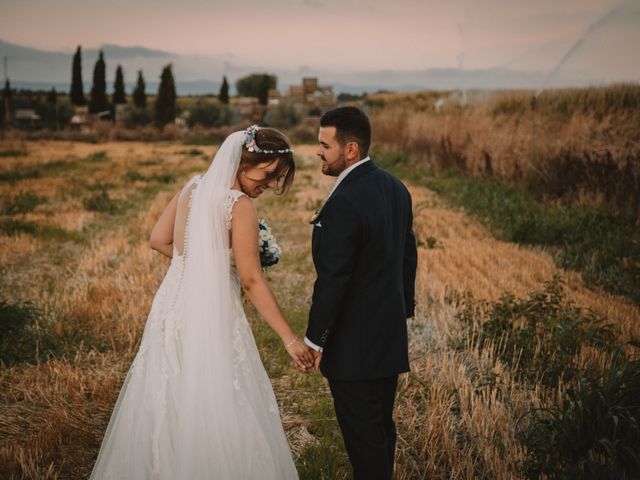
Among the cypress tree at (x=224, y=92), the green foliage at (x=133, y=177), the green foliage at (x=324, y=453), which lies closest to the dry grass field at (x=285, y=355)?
the green foliage at (x=324, y=453)

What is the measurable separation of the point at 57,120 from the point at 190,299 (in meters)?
61.7

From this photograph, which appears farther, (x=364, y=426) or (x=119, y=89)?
(x=119, y=89)

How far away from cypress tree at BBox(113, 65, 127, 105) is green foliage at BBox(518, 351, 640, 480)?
250 feet

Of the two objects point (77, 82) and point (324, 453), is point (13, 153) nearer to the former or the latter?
point (324, 453)

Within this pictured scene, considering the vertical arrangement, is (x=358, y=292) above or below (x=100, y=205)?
above

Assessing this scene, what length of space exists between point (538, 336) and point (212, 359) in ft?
12.5

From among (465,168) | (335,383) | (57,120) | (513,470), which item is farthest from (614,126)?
(57,120)

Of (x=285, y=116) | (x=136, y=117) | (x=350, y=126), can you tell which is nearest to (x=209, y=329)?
(x=350, y=126)

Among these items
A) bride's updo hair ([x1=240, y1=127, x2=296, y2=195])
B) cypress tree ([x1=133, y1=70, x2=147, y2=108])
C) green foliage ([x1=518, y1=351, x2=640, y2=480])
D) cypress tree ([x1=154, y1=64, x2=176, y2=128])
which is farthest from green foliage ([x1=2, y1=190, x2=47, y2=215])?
cypress tree ([x1=133, y1=70, x2=147, y2=108])

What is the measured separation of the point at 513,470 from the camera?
371 cm

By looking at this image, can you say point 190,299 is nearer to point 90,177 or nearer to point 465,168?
point 465,168

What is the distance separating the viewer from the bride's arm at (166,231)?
12.5 feet

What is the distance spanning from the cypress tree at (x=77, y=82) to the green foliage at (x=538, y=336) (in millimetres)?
73343

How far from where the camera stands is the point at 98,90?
62938mm
